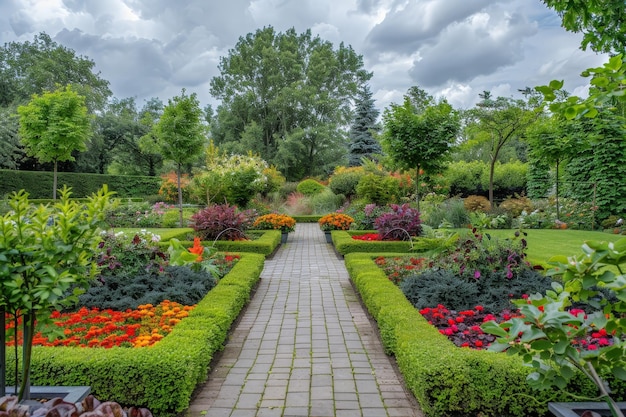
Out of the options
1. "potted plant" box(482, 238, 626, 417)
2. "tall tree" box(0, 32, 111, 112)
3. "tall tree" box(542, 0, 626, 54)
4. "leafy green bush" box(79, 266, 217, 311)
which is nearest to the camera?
"potted plant" box(482, 238, 626, 417)

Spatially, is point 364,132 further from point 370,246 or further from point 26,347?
point 26,347

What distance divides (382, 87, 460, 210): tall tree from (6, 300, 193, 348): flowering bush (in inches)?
338

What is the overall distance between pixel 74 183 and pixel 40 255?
1017 inches

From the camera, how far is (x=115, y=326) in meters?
3.78

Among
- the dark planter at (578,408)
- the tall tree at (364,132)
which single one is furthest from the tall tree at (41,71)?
the dark planter at (578,408)

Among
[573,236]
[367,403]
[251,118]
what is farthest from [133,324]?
[251,118]

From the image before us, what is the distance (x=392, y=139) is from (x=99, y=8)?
777 cm

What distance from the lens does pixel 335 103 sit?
34.1 meters

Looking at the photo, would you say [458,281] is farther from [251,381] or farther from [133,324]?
[133,324]

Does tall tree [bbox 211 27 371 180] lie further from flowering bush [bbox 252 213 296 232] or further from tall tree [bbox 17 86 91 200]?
flowering bush [bbox 252 213 296 232]

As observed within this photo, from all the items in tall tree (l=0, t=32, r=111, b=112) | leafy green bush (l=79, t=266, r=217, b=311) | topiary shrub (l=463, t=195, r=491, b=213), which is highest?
tall tree (l=0, t=32, r=111, b=112)

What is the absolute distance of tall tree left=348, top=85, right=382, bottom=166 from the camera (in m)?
28.8

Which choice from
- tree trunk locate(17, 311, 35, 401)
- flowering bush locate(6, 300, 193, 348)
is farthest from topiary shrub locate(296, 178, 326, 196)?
tree trunk locate(17, 311, 35, 401)

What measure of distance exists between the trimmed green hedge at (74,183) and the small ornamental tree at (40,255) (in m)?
16.5
